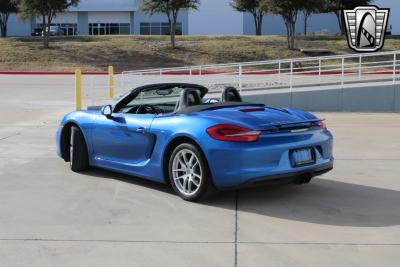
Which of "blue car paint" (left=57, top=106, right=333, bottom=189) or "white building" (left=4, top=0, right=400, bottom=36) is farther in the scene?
"white building" (left=4, top=0, right=400, bottom=36)

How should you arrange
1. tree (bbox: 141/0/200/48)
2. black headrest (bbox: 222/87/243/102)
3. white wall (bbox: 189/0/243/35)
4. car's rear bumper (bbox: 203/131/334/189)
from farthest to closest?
1. white wall (bbox: 189/0/243/35)
2. tree (bbox: 141/0/200/48)
3. black headrest (bbox: 222/87/243/102)
4. car's rear bumper (bbox: 203/131/334/189)

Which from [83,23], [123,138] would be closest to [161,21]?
[83,23]

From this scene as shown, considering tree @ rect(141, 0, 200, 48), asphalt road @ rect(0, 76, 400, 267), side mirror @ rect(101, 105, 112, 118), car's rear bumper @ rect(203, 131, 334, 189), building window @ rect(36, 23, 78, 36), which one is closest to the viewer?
asphalt road @ rect(0, 76, 400, 267)

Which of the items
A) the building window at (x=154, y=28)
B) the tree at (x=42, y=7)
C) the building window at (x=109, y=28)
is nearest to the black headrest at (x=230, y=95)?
the tree at (x=42, y=7)

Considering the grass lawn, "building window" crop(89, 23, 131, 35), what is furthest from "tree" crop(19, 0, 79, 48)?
"building window" crop(89, 23, 131, 35)

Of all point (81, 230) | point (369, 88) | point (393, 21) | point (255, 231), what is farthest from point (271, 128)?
point (393, 21)

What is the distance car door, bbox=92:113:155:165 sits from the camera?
6.75 metres

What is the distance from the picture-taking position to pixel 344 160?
8.71m

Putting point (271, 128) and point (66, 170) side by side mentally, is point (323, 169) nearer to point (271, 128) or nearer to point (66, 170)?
point (271, 128)

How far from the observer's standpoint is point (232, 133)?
5910 mm

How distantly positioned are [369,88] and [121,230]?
13.0 meters

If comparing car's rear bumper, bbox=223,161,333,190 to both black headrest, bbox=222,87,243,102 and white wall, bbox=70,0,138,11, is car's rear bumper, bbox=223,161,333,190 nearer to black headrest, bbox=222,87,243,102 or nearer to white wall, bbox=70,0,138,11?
black headrest, bbox=222,87,243,102

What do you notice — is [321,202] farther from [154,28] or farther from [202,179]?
[154,28]

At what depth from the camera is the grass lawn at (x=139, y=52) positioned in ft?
130
